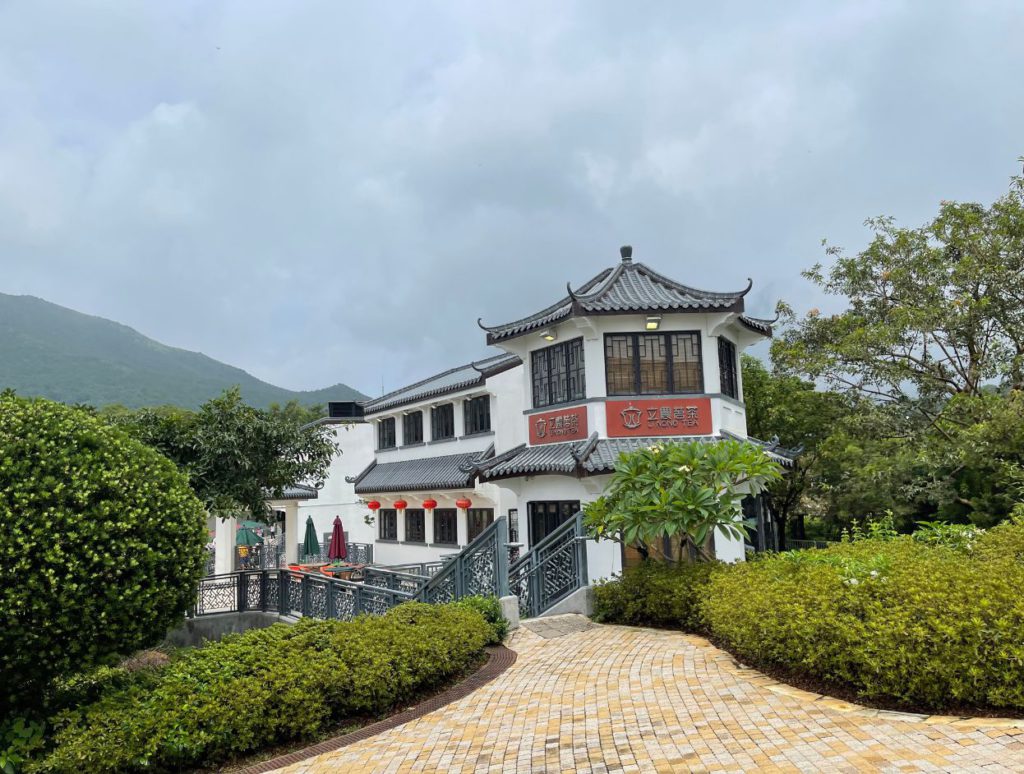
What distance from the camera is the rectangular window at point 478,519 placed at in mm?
23188

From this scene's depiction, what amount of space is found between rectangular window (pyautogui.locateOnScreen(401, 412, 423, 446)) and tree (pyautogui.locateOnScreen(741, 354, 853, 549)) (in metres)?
12.0

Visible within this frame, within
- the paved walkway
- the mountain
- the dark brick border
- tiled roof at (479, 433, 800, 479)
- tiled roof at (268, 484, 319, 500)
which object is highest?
the mountain

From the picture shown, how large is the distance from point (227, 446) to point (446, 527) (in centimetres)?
1268

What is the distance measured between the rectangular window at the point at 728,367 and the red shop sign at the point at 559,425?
3322 mm

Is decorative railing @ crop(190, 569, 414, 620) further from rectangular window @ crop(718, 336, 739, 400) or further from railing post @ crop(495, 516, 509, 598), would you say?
rectangular window @ crop(718, 336, 739, 400)

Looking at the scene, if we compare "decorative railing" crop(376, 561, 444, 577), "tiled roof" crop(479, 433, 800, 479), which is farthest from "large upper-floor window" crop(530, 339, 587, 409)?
"decorative railing" crop(376, 561, 444, 577)

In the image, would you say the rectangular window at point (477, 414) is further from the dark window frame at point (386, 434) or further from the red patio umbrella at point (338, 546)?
the dark window frame at point (386, 434)

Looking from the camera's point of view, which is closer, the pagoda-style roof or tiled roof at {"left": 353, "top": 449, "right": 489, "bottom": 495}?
the pagoda-style roof

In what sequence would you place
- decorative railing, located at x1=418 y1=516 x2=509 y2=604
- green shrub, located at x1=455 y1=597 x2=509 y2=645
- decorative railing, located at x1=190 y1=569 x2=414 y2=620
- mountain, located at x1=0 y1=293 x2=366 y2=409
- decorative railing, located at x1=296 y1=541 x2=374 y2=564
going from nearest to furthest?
green shrub, located at x1=455 y1=597 x2=509 y2=645
decorative railing, located at x1=418 y1=516 x2=509 y2=604
decorative railing, located at x1=190 y1=569 x2=414 y2=620
decorative railing, located at x1=296 y1=541 x2=374 y2=564
mountain, located at x1=0 y1=293 x2=366 y2=409

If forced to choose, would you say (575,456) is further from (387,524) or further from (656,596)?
(387,524)

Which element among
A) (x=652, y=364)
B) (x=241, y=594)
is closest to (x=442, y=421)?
(x=241, y=594)

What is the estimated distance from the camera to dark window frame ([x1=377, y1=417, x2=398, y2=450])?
29859 mm

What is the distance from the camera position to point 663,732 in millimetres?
6242

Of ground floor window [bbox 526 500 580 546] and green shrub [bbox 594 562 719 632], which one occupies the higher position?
ground floor window [bbox 526 500 580 546]
